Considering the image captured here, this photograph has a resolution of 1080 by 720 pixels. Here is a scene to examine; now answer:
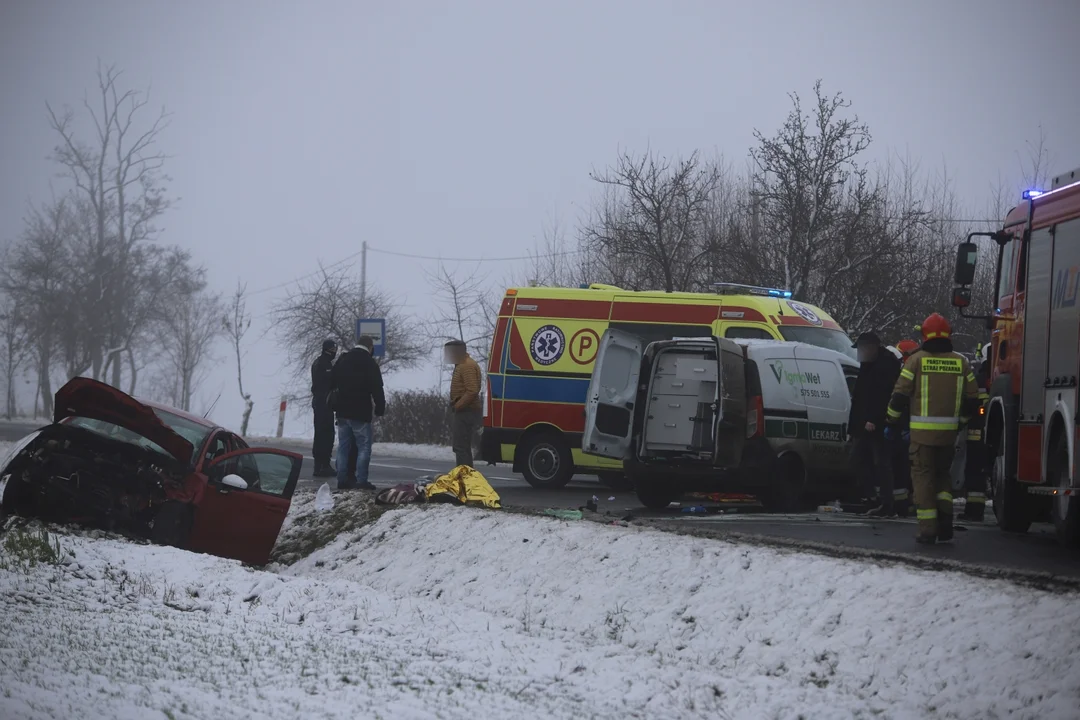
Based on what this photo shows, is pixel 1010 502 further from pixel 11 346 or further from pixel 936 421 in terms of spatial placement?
pixel 11 346

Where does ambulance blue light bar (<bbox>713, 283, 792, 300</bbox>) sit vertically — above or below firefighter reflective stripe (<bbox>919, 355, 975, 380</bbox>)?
above

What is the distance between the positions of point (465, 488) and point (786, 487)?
3.47 m

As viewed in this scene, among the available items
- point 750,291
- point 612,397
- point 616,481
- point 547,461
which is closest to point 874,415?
point 612,397

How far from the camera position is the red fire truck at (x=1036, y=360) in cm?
948

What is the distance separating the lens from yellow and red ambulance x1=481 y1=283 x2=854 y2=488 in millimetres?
17062

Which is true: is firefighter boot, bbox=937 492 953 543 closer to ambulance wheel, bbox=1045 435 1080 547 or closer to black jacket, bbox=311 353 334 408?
ambulance wheel, bbox=1045 435 1080 547

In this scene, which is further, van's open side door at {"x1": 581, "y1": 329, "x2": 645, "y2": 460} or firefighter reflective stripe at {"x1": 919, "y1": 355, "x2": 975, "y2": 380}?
van's open side door at {"x1": 581, "y1": 329, "x2": 645, "y2": 460}

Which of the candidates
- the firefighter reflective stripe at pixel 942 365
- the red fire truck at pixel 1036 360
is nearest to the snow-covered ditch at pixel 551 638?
the firefighter reflective stripe at pixel 942 365

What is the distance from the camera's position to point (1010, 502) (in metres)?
11.2

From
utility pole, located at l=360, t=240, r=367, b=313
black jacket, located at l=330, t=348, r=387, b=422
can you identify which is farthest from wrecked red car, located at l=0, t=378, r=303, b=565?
utility pole, located at l=360, t=240, r=367, b=313

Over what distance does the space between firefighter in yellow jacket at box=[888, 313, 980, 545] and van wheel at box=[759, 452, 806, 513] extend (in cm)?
366

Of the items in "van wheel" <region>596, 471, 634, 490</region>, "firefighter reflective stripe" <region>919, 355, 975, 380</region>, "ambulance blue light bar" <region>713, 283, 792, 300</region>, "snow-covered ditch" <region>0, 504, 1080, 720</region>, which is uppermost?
"ambulance blue light bar" <region>713, 283, 792, 300</region>

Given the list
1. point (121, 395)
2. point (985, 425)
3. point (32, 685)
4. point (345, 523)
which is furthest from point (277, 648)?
point (985, 425)

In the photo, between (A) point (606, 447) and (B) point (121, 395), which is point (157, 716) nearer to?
(B) point (121, 395)
